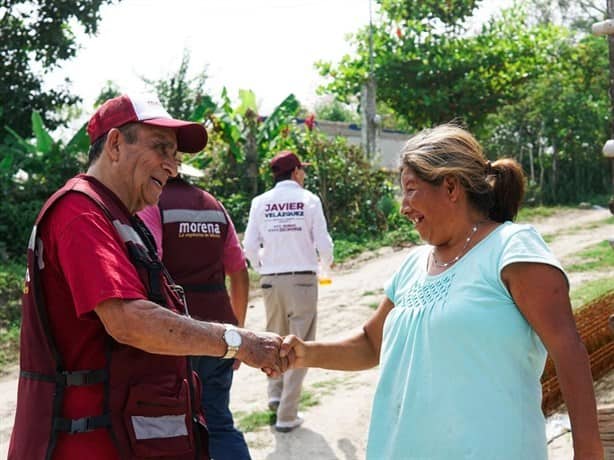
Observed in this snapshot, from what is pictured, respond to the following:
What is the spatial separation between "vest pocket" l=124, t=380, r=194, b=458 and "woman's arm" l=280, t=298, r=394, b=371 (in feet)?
2.05

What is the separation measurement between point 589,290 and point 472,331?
7.63 m

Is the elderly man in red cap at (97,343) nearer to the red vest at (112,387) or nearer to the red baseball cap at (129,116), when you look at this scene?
the red vest at (112,387)

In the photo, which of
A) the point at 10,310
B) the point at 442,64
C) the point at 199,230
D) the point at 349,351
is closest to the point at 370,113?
the point at 442,64

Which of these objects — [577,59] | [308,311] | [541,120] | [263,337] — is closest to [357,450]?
[308,311]

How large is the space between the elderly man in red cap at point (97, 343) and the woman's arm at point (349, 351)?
66 centimetres

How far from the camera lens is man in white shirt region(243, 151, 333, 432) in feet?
21.9

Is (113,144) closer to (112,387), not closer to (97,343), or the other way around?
(97,343)

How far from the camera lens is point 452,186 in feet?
8.98

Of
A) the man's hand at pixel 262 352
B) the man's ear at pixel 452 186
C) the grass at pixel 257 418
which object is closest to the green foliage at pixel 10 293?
the grass at pixel 257 418

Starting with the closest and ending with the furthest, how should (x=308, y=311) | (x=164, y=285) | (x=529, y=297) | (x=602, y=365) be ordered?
1. (x=529, y=297)
2. (x=164, y=285)
3. (x=602, y=365)
4. (x=308, y=311)

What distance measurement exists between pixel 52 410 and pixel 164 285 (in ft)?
1.71

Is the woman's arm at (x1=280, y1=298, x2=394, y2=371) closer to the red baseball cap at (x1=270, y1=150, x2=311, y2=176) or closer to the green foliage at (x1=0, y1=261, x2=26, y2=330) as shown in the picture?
the red baseball cap at (x1=270, y1=150, x2=311, y2=176)

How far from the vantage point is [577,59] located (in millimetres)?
22391

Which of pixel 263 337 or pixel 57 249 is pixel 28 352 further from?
pixel 263 337
